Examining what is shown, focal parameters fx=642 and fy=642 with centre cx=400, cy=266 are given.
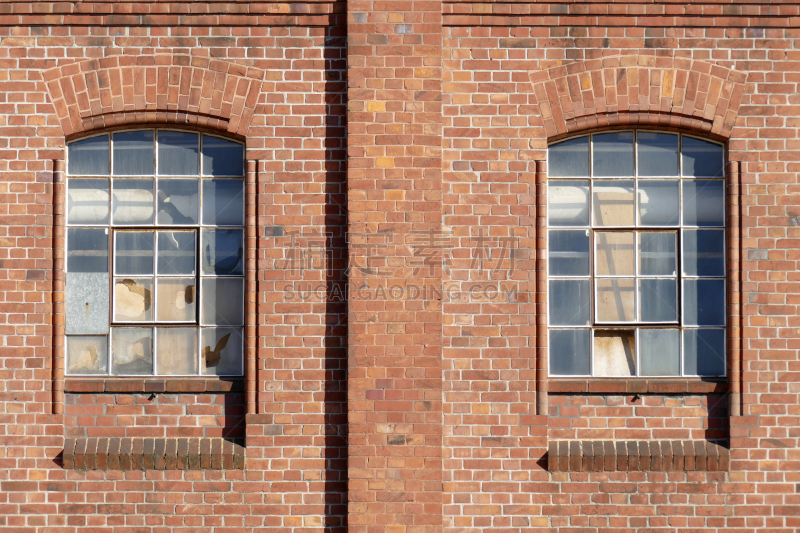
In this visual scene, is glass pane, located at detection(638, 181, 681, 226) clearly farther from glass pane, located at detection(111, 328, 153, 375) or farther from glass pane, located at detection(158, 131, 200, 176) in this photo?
A: glass pane, located at detection(111, 328, 153, 375)

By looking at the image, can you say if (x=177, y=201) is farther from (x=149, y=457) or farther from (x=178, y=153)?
(x=149, y=457)

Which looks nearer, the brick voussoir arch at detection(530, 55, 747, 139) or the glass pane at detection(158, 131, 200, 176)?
the brick voussoir arch at detection(530, 55, 747, 139)

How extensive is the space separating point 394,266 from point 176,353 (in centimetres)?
195

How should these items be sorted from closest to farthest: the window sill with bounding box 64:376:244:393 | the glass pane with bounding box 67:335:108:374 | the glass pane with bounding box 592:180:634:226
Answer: the window sill with bounding box 64:376:244:393, the glass pane with bounding box 67:335:108:374, the glass pane with bounding box 592:180:634:226

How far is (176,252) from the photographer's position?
5348mm

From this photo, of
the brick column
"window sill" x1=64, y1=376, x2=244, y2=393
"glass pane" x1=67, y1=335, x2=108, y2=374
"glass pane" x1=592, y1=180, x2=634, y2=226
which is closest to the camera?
the brick column

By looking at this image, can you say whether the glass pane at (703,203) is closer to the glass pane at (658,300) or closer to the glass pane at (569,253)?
the glass pane at (658,300)

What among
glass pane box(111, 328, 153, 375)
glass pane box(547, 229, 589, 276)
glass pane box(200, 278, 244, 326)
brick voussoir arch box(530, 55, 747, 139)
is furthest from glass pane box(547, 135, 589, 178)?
glass pane box(111, 328, 153, 375)

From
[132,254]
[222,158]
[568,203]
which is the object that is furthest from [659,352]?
[132,254]

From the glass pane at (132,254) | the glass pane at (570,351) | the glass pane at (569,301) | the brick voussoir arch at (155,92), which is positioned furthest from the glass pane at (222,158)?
the glass pane at (570,351)

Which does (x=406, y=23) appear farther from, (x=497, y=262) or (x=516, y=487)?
(x=516, y=487)

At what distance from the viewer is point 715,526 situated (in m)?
5.09

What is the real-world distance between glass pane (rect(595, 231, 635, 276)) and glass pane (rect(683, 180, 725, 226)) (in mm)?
517

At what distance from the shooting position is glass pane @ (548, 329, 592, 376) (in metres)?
5.32
